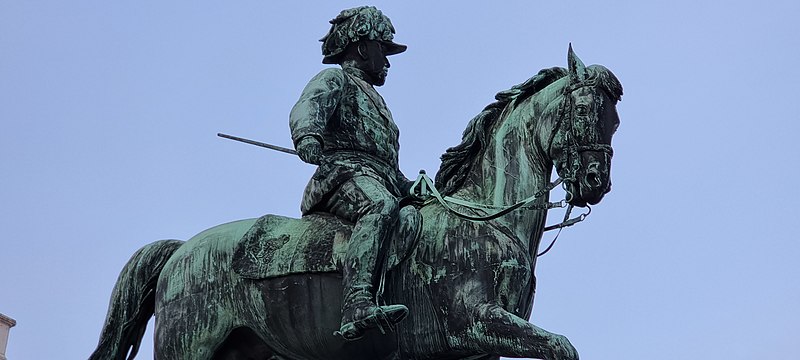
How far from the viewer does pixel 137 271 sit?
13.5 metres

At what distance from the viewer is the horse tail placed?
44.0ft

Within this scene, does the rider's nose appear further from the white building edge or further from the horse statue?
the white building edge

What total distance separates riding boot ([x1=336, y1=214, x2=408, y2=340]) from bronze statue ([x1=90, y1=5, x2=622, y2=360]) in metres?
0.01

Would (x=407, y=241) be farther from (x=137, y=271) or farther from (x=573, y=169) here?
(x=137, y=271)

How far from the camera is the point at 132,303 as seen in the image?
1351cm

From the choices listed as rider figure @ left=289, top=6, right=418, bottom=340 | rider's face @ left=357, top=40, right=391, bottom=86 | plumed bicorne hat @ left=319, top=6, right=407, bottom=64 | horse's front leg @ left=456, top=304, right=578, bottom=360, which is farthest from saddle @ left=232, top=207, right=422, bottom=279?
plumed bicorne hat @ left=319, top=6, right=407, bottom=64

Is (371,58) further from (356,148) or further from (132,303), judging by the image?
(132,303)

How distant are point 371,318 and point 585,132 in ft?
7.40

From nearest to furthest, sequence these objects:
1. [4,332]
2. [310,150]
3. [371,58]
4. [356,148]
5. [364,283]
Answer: [364,283], [310,150], [356,148], [371,58], [4,332]

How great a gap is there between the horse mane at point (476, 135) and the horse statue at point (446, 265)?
0.01 m

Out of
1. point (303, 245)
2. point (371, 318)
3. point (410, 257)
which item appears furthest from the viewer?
point (303, 245)

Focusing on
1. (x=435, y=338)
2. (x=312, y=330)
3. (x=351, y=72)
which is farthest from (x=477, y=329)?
(x=351, y=72)

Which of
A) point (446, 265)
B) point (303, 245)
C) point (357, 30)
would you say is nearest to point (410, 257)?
point (446, 265)

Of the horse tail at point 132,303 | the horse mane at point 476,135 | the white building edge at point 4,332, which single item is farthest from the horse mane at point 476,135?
the white building edge at point 4,332
